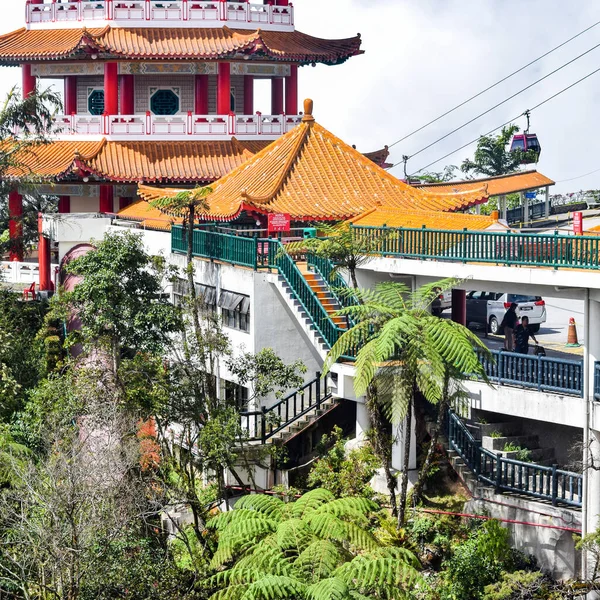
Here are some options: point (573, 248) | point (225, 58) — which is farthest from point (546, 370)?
point (225, 58)

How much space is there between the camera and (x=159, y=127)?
49875 mm

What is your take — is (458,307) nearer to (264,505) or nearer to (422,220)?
(422,220)

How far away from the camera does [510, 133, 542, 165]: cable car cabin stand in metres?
68.8

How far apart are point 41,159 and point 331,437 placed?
65.5ft

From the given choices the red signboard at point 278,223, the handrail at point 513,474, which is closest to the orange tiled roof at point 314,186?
the red signboard at point 278,223

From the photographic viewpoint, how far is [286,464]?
33594 millimetres

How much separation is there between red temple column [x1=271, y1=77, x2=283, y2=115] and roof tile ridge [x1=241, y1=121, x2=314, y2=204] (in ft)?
45.7

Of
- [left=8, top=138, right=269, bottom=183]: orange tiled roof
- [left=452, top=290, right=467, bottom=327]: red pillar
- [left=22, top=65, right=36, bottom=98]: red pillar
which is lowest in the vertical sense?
[left=452, top=290, right=467, bottom=327]: red pillar

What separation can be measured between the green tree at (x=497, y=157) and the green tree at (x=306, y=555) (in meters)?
46.5

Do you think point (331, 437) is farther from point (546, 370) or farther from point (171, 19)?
point (171, 19)

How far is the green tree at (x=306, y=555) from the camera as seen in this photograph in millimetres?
24609

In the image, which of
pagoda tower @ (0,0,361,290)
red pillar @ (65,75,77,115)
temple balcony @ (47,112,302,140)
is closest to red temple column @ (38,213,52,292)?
pagoda tower @ (0,0,361,290)

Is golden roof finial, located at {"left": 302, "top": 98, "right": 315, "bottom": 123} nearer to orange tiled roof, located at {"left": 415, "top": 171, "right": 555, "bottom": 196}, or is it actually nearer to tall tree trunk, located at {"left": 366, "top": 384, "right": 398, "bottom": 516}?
tall tree trunk, located at {"left": 366, "top": 384, "right": 398, "bottom": 516}

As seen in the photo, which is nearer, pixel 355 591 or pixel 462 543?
pixel 355 591
